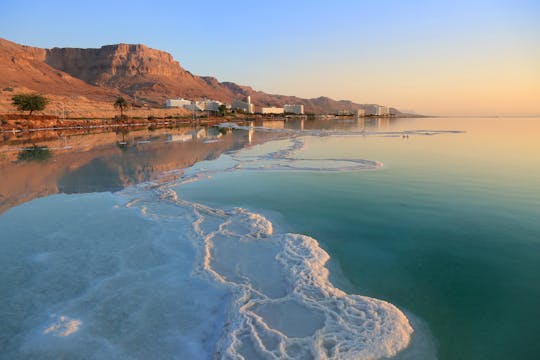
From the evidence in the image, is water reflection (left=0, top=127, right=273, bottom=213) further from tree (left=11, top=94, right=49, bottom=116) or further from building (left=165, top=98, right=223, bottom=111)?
building (left=165, top=98, right=223, bottom=111)

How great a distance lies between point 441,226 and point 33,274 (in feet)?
33.8

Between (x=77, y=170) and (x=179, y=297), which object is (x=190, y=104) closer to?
(x=77, y=170)

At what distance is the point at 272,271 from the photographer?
268 inches

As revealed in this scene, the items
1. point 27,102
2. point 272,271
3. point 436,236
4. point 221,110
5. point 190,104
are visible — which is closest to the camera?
point 272,271

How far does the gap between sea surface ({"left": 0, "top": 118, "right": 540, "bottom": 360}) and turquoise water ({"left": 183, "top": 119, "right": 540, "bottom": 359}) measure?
41 millimetres

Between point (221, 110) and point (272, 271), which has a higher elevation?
point (221, 110)

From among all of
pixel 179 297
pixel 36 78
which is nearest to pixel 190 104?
pixel 36 78

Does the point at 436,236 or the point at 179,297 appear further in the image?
the point at 436,236

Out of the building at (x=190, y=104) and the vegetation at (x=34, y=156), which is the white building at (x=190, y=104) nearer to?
the building at (x=190, y=104)

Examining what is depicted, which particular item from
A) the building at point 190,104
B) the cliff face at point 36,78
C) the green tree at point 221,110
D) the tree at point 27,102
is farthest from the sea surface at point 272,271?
the building at point 190,104

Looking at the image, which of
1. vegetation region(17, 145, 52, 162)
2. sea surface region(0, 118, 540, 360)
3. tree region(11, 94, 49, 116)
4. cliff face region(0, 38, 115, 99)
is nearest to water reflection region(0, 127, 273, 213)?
vegetation region(17, 145, 52, 162)

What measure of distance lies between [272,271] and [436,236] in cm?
474

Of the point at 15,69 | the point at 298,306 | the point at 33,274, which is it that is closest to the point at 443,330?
the point at 298,306

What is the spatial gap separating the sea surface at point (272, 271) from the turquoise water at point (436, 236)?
41 mm
